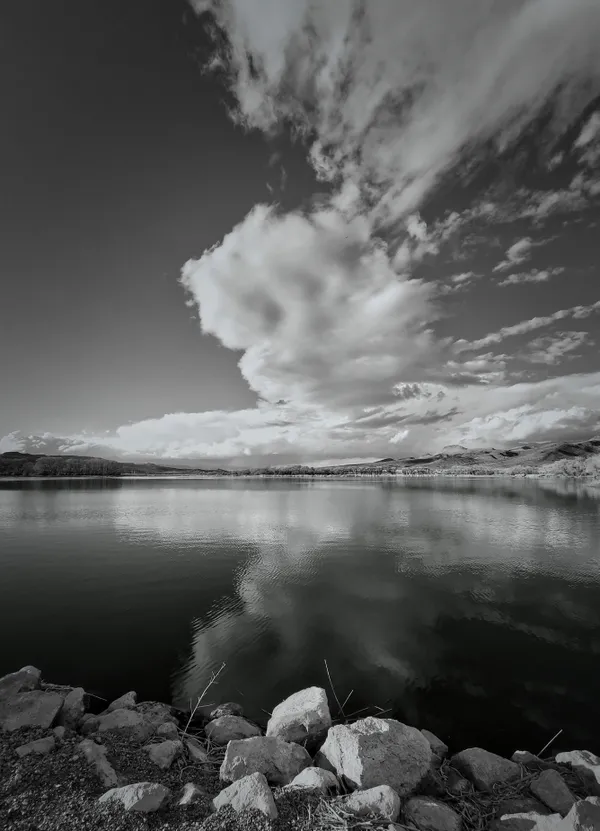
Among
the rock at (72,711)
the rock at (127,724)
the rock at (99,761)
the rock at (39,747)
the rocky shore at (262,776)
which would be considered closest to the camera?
the rocky shore at (262,776)

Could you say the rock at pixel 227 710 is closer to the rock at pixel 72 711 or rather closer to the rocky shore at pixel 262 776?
the rocky shore at pixel 262 776

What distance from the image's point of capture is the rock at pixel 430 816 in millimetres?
6011

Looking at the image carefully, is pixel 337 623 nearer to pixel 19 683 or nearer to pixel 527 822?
pixel 527 822

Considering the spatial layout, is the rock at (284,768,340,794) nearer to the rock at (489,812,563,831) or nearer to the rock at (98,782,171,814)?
the rock at (98,782,171,814)

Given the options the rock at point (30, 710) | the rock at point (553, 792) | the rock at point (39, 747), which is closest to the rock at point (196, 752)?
the rock at point (39, 747)

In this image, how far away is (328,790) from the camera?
6574 mm

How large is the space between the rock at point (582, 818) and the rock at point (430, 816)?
1.72 meters

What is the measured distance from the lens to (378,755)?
23.4 ft

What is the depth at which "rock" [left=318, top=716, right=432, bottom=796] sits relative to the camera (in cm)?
687

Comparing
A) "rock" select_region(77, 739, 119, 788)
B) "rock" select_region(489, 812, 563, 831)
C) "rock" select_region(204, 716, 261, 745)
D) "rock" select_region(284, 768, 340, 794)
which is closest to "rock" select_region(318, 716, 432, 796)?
"rock" select_region(284, 768, 340, 794)

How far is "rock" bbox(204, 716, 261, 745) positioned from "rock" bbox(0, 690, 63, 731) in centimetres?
376

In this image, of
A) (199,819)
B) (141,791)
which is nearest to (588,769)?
(199,819)

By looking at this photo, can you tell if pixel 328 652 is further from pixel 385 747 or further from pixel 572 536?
pixel 572 536

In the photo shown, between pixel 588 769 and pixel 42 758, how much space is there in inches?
449
